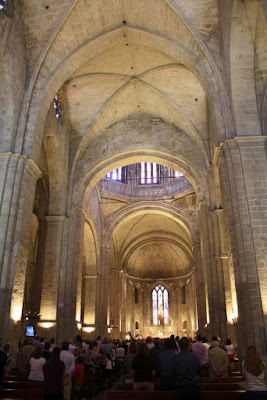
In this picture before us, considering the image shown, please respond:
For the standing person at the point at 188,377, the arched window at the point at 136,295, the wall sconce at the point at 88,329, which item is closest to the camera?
the standing person at the point at 188,377

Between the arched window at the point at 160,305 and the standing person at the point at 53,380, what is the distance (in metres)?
32.9

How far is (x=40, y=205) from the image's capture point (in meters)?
18.6

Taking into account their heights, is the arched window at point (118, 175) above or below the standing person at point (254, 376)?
above

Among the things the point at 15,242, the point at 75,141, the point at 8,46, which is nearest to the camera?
the point at 15,242

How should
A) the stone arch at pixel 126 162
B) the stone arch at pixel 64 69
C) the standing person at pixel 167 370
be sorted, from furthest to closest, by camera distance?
the stone arch at pixel 126 162, the stone arch at pixel 64 69, the standing person at pixel 167 370

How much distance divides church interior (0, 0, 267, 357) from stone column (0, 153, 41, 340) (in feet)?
0.12

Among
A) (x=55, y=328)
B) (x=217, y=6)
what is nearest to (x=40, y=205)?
(x=55, y=328)

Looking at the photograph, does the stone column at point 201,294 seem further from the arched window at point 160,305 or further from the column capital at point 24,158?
the arched window at point 160,305

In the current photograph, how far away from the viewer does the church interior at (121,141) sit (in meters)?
10.4

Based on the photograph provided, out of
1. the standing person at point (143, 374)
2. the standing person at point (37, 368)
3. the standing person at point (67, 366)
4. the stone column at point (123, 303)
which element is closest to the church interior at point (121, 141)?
the standing person at point (37, 368)

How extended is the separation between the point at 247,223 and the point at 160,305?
1142 inches

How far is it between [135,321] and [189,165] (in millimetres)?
22491

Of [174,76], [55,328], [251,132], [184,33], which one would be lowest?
[55,328]

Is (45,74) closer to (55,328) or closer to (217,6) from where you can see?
(217,6)
